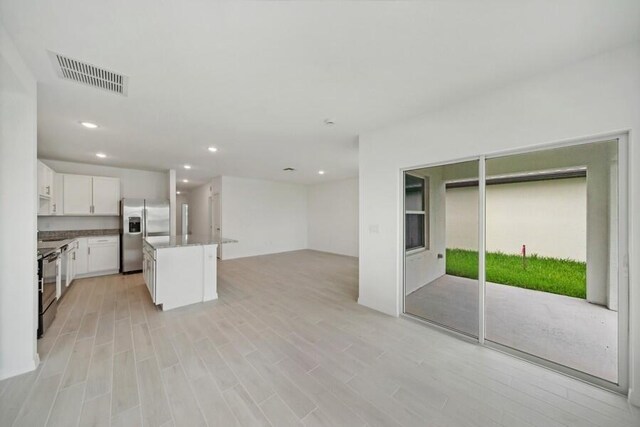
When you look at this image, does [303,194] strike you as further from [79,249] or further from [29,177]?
[29,177]

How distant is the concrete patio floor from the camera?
1.93 m

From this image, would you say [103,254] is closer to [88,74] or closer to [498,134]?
[88,74]

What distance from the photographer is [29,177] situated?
6.47 ft

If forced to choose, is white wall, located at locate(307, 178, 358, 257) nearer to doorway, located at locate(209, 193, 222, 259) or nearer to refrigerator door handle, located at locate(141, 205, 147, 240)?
doorway, located at locate(209, 193, 222, 259)

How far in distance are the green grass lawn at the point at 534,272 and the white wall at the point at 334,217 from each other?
4855mm

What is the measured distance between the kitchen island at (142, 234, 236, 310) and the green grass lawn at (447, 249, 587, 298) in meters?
3.74

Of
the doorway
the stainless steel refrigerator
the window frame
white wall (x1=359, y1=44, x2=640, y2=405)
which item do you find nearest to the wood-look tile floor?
white wall (x1=359, y1=44, x2=640, y2=405)

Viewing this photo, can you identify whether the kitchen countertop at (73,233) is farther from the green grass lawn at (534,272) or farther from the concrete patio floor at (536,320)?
the green grass lawn at (534,272)

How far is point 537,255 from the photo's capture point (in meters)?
2.27

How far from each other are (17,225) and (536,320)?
504 cm

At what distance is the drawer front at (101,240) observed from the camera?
4812 mm

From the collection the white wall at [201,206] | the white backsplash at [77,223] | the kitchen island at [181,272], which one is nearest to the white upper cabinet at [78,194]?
the white backsplash at [77,223]

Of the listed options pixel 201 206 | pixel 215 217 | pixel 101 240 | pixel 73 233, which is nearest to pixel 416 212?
pixel 215 217

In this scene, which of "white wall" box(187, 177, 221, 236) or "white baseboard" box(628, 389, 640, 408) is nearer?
"white baseboard" box(628, 389, 640, 408)
